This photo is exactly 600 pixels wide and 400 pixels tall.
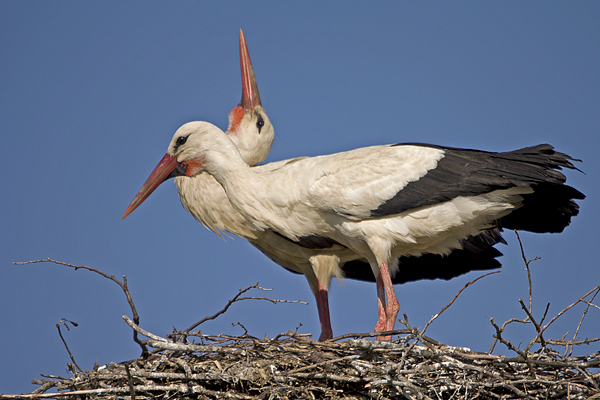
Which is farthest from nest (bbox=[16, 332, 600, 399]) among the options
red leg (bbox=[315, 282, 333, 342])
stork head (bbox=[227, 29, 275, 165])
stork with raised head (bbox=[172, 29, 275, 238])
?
stork head (bbox=[227, 29, 275, 165])

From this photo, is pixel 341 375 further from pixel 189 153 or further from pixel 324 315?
pixel 189 153

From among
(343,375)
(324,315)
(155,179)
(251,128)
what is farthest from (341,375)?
(251,128)

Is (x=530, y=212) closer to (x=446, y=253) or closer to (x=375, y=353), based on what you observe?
(x=446, y=253)

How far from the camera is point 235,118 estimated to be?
20.5 feet

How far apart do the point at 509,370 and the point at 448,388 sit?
1.51 ft

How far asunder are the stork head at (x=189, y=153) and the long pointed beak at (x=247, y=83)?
1.38 meters

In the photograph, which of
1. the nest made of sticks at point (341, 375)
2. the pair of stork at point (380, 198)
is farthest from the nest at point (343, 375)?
the pair of stork at point (380, 198)

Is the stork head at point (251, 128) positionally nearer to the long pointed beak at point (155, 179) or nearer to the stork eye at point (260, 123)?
the stork eye at point (260, 123)

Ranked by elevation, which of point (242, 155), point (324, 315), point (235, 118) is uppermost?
point (235, 118)

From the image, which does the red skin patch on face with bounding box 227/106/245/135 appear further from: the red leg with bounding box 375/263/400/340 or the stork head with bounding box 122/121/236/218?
the red leg with bounding box 375/263/400/340

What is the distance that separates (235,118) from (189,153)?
132cm

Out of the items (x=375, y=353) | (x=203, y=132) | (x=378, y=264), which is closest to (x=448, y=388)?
(x=375, y=353)

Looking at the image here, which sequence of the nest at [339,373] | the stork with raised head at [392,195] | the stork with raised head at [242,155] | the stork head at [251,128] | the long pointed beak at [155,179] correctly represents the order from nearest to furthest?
the nest at [339,373], the stork with raised head at [392,195], the long pointed beak at [155,179], the stork with raised head at [242,155], the stork head at [251,128]

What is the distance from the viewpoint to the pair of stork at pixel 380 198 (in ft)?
14.7
